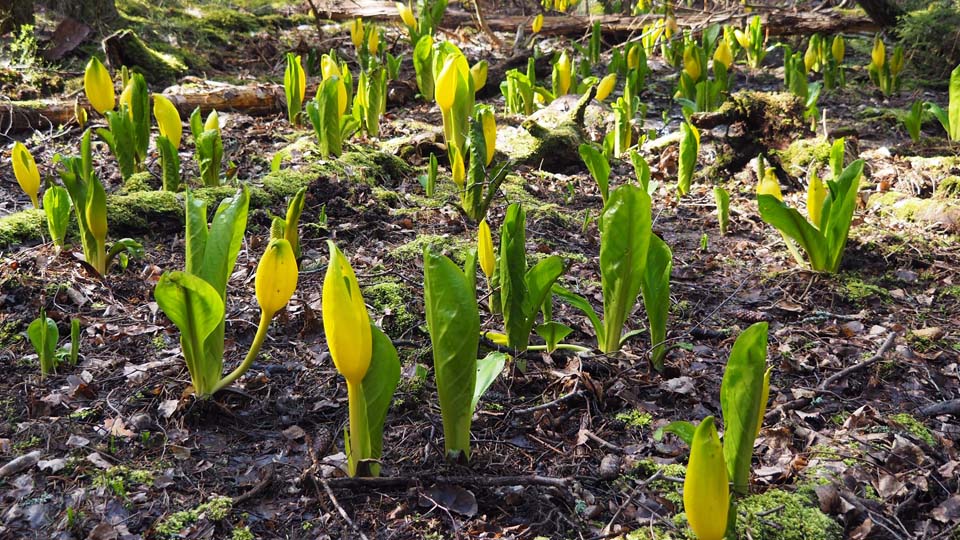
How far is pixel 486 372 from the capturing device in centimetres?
196

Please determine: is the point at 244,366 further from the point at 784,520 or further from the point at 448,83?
the point at 448,83

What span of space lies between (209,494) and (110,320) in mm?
1091

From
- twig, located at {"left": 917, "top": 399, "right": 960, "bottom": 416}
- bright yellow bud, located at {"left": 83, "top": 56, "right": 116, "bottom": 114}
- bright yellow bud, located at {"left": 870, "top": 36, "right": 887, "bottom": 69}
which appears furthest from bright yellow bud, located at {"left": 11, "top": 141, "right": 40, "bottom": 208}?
bright yellow bud, located at {"left": 870, "top": 36, "right": 887, "bottom": 69}

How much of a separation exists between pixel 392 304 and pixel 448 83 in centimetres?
175

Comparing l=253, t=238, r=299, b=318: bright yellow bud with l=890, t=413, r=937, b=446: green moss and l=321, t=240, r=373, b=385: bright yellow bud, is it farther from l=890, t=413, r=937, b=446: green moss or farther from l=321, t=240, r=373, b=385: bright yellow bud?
l=890, t=413, r=937, b=446: green moss

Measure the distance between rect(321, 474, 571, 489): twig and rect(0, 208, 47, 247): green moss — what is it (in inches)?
81.6

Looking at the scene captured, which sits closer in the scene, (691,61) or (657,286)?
(657,286)

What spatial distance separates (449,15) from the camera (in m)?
9.91

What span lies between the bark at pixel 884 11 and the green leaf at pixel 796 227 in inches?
222

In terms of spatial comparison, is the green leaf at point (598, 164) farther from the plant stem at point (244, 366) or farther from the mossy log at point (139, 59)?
the mossy log at point (139, 59)

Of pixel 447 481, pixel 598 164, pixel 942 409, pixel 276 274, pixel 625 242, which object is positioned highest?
pixel 276 274

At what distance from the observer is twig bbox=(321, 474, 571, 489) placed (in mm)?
1809

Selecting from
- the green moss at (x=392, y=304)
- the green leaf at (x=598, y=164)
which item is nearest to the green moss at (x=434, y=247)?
the green moss at (x=392, y=304)

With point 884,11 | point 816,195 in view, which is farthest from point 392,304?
point 884,11
